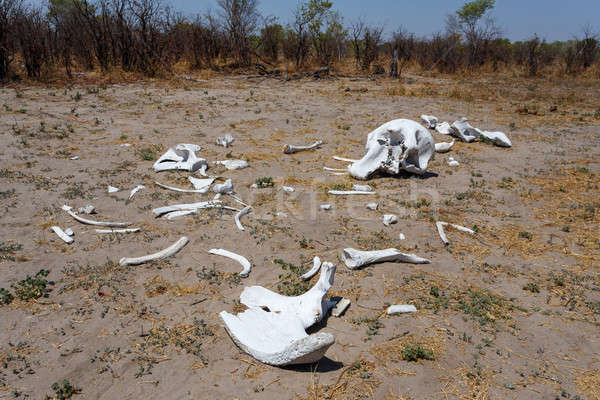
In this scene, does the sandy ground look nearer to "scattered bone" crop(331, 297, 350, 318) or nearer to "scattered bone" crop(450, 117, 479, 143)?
"scattered bone" crop(331, 297, 350, 318)

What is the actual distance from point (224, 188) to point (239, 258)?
1741 mm

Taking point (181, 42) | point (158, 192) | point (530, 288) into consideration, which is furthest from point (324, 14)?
point (530, 288)

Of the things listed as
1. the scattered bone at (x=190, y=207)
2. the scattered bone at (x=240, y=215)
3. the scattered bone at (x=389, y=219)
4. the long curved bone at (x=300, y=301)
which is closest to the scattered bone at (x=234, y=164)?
the scattered bone at (x=190, y=207)

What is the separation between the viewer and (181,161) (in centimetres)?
624

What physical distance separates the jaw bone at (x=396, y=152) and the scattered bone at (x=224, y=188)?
1.99 metres

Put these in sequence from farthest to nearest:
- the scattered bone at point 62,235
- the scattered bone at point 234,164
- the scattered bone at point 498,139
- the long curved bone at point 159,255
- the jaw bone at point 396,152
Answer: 1. the scattered bone at point 498,139
2. the scattered bone at point 234,164
3. the jaw bone at point 396,152
4. the scattered bone at point 62,235
5. the long curved bone at point 159,255

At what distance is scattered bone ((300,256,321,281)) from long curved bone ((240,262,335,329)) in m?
0.41

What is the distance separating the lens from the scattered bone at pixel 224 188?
534 cm

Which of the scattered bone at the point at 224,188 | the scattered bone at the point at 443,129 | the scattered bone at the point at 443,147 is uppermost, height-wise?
the scattered bone at the point at 443,129

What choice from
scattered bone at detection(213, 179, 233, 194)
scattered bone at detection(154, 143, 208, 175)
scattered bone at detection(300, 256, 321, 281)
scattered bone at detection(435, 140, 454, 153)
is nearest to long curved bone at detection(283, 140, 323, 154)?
scattered bone at detection(154, 143, 208, 175)

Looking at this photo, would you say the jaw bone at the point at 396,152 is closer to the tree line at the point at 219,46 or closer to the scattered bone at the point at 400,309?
the scattered bone at the point at 400,309

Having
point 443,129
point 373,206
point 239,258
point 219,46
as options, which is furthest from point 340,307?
point 219,46

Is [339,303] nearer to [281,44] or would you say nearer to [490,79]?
[490,79]

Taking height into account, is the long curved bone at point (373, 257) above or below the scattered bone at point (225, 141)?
below
